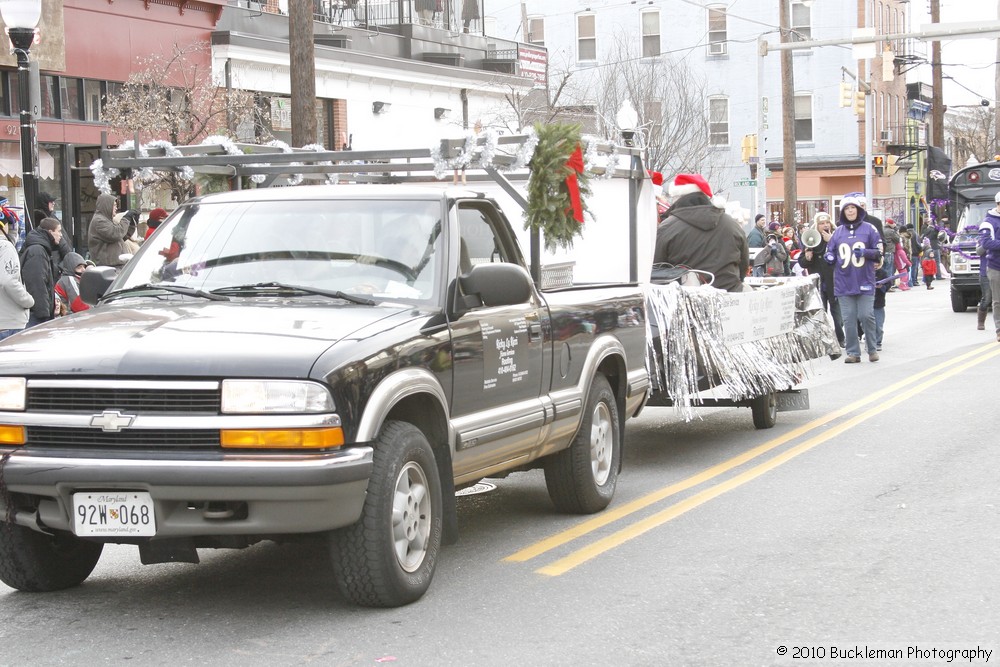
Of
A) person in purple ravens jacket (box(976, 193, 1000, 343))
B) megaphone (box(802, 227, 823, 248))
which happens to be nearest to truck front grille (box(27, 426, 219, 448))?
megaphone (box(802, 227, 823, 248))

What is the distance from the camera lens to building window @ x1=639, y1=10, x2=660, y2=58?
53.5 metres

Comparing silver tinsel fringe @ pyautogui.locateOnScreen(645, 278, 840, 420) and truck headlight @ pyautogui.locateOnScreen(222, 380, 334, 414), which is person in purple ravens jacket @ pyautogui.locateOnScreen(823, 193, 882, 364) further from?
truck headlight @ pyautogui.locateOnScreen(222, 380, 334, 414)

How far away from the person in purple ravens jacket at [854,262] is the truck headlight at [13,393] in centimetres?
1252

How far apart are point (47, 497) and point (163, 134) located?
55.4 ft

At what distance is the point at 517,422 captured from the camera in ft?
22.7

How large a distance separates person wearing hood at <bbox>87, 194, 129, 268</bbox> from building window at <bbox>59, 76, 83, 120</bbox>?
313 inches

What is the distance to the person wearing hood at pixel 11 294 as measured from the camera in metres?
12.2

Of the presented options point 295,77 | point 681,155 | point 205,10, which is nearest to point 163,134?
point 205,10

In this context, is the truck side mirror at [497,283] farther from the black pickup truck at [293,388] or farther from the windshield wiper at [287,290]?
the windshield wiper at [287,290]

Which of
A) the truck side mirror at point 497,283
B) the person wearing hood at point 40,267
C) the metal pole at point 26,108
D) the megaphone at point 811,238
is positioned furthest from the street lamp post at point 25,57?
the megaphone at point 811,238

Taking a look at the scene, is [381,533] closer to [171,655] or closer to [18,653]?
[171,655]

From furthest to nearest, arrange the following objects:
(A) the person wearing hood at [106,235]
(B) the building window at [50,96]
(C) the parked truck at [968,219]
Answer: (C) the parked truck at [968,219], (B) the building window at [50,96], (A) the person wearing hood at [106,235]

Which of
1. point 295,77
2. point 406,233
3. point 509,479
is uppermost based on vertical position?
point 295,77

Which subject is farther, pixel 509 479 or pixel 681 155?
pixel 681 155
